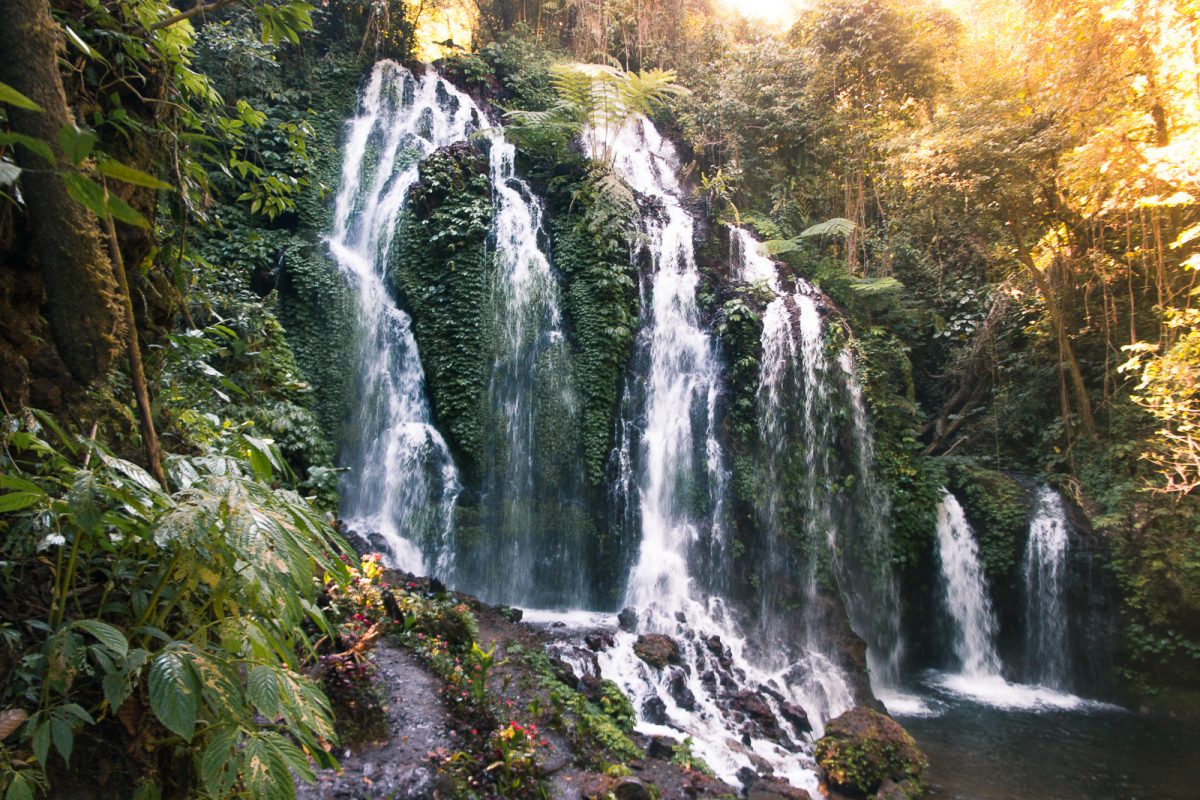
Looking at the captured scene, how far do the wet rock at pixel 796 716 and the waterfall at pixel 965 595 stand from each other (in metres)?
4.27

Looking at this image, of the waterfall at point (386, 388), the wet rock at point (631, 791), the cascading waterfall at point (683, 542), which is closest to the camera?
the wet rock at point (631, 791)

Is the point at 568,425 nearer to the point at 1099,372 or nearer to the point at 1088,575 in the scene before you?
the point at 1088,575

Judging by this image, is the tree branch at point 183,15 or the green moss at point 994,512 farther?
the green moss at point 994,512

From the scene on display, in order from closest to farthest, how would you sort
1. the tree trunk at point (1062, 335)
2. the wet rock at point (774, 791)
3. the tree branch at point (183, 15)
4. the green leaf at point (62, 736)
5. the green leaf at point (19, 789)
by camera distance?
the green leaf at point (19, 789) → the green leaf at point (62, 736) → the tree branch at point (183, 15) → the wet rock at point (774, 791) → the tree trunk at point (1062, 335)

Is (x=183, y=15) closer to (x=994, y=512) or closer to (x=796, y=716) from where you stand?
(x=796, y=716)

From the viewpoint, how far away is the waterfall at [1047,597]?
9.80 meters

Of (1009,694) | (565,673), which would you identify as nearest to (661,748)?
(565,673)

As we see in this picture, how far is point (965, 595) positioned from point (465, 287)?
10008 millimetres

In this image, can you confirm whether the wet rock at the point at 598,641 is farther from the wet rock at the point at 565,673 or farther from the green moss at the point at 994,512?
the green moss at the point at 994,512

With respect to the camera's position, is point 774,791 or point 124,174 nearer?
point 124,174

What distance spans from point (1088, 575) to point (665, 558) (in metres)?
6.78

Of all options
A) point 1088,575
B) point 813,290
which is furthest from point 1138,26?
point 1088,575

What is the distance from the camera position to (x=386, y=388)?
10352mm

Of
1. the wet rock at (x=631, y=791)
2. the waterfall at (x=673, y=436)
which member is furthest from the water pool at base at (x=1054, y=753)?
the waterfall at (x=673, y=436)
